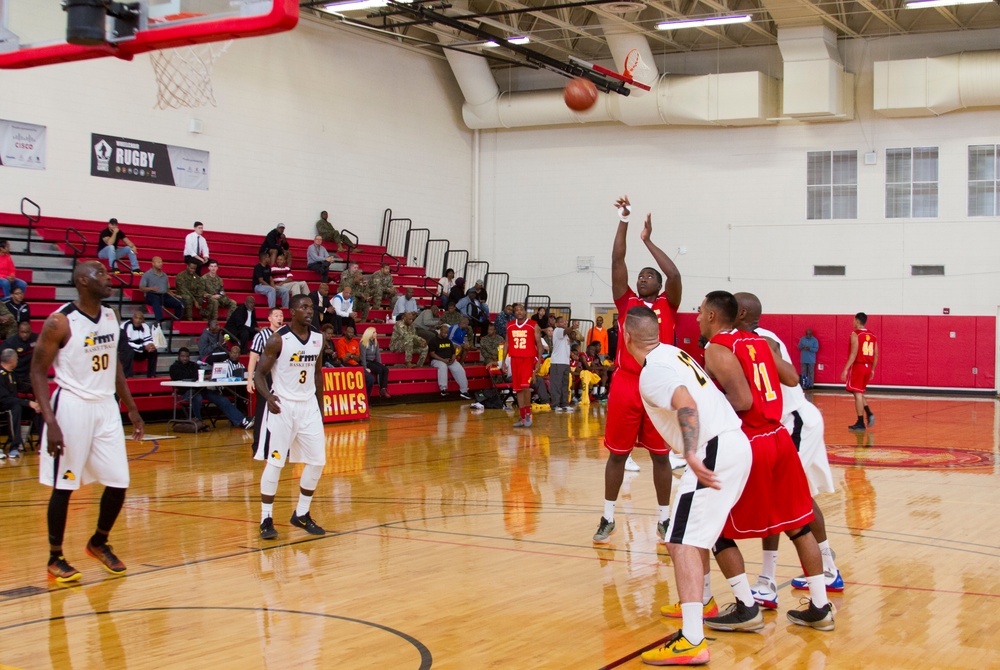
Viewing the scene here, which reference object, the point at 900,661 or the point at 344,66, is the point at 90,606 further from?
the point at 344,66

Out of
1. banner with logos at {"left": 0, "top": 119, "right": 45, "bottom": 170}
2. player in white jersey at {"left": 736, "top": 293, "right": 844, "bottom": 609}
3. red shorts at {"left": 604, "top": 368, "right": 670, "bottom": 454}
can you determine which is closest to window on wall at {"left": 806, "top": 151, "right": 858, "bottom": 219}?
banner with logos at {"left": 0, "top": 119, "right": 45, "bottom": 170}

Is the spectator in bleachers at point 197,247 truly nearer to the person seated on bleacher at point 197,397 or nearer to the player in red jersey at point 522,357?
the person seated on bleacher at point 197,397

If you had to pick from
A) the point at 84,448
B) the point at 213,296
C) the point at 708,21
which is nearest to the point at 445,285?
the point at 708,21

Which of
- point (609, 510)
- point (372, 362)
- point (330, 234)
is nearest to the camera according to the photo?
point (609, 510)

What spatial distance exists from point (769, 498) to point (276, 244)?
16642 millimetres

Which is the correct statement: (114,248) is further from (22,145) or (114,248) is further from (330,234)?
(330,234)

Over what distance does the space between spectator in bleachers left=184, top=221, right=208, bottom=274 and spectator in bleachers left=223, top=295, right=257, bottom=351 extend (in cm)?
196

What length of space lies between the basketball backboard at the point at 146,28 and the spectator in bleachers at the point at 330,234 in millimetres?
16467

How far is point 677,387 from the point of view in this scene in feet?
15.1

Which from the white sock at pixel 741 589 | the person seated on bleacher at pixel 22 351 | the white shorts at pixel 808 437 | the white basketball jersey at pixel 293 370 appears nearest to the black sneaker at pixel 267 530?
the white basketball jersey at pixel 293 370

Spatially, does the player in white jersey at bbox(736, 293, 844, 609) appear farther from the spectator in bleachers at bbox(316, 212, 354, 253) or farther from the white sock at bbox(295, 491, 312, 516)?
the spectator in bleachers at bbox(316, 212, 354, 253)

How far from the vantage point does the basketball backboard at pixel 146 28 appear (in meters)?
5.40

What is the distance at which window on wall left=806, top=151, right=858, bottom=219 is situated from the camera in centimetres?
2427

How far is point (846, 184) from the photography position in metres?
24.3
